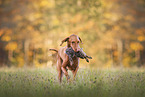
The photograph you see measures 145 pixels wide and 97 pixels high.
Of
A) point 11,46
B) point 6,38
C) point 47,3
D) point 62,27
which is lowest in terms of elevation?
point 11,46

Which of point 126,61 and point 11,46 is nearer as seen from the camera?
point 11,46

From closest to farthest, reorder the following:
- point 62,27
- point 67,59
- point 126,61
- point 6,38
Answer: point 67,59, point 62,27, point 6,38, point 126,61

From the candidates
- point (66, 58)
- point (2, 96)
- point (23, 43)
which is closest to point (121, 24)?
point (23, 43)

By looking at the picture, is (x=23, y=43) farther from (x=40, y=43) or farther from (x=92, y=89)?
(x=92, y=89)

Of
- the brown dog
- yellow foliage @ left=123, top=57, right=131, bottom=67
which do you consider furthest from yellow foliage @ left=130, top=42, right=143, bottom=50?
the brown dog

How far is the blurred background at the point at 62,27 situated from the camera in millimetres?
16641

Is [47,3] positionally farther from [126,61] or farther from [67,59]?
[67,59]

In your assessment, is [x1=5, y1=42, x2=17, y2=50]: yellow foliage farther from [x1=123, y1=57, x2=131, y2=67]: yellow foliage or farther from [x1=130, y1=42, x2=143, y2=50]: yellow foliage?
[x1=130, y1=42, x2=143, y2=50]: yellow foliage

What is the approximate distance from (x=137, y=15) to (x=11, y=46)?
11.5m

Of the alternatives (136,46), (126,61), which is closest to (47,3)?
(136,46)

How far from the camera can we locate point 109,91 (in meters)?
4.13

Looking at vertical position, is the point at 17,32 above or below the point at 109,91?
above

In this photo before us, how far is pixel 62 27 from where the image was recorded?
54.1 feet

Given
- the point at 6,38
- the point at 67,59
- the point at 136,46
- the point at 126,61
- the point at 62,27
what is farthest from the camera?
the point at 126,61
